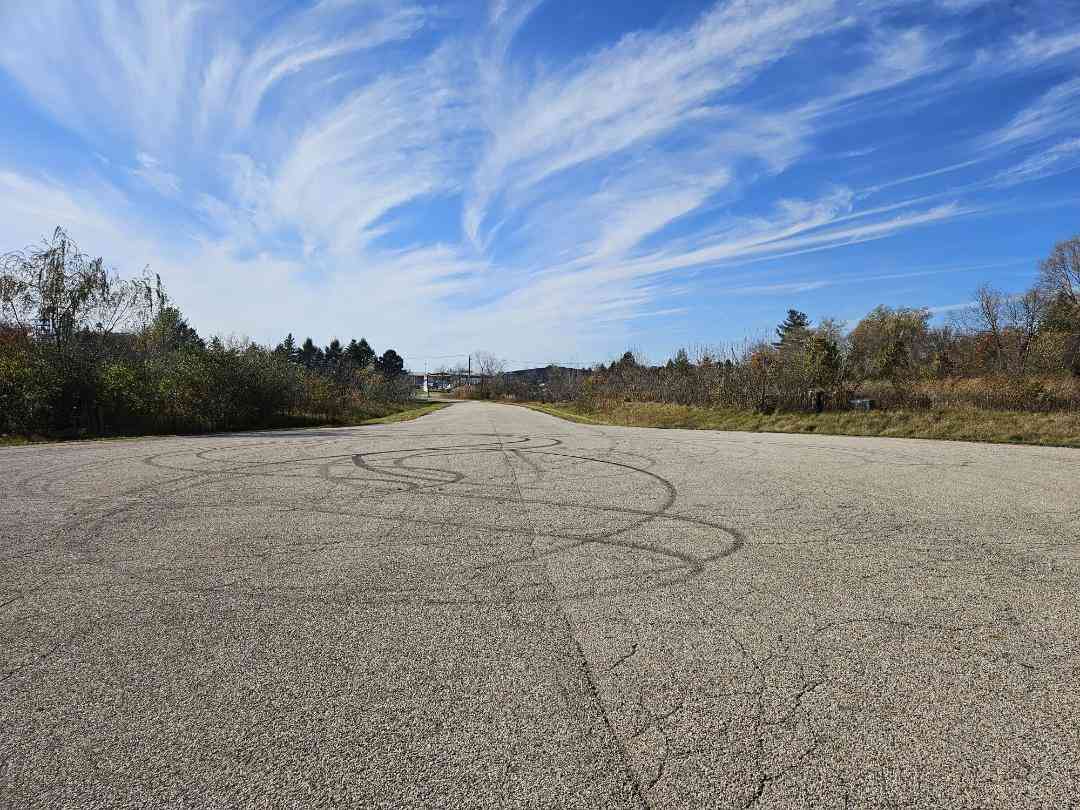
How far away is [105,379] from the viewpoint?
2106 centimetres

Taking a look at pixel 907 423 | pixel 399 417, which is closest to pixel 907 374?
pixel 907 423

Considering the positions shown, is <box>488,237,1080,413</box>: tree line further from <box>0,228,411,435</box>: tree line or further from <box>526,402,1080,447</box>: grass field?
<box>0,228,411,435</box>: tree line

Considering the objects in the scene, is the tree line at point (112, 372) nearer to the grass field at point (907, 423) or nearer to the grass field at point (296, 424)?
the grass field at point (296, 424)

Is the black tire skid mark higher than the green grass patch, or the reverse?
the black tire skid mark

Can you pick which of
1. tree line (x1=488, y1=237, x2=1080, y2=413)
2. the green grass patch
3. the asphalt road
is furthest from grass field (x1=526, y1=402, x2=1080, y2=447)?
the green grass patch

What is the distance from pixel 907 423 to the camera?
20469mm

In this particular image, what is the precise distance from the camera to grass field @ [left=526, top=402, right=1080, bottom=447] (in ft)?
56.9

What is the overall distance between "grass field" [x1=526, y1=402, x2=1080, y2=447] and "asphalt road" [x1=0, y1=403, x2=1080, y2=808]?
11.8 metres

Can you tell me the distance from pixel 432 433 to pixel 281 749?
17585 mm

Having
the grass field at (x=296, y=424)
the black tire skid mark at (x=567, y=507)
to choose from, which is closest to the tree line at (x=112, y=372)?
the grass field at (x=296, y=424)

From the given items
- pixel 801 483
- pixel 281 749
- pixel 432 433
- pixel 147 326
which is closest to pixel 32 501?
pixel 281 749

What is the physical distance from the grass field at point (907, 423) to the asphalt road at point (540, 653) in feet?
38.7

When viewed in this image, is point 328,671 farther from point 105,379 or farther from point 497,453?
point 105,379

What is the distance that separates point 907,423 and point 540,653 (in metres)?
20.9
